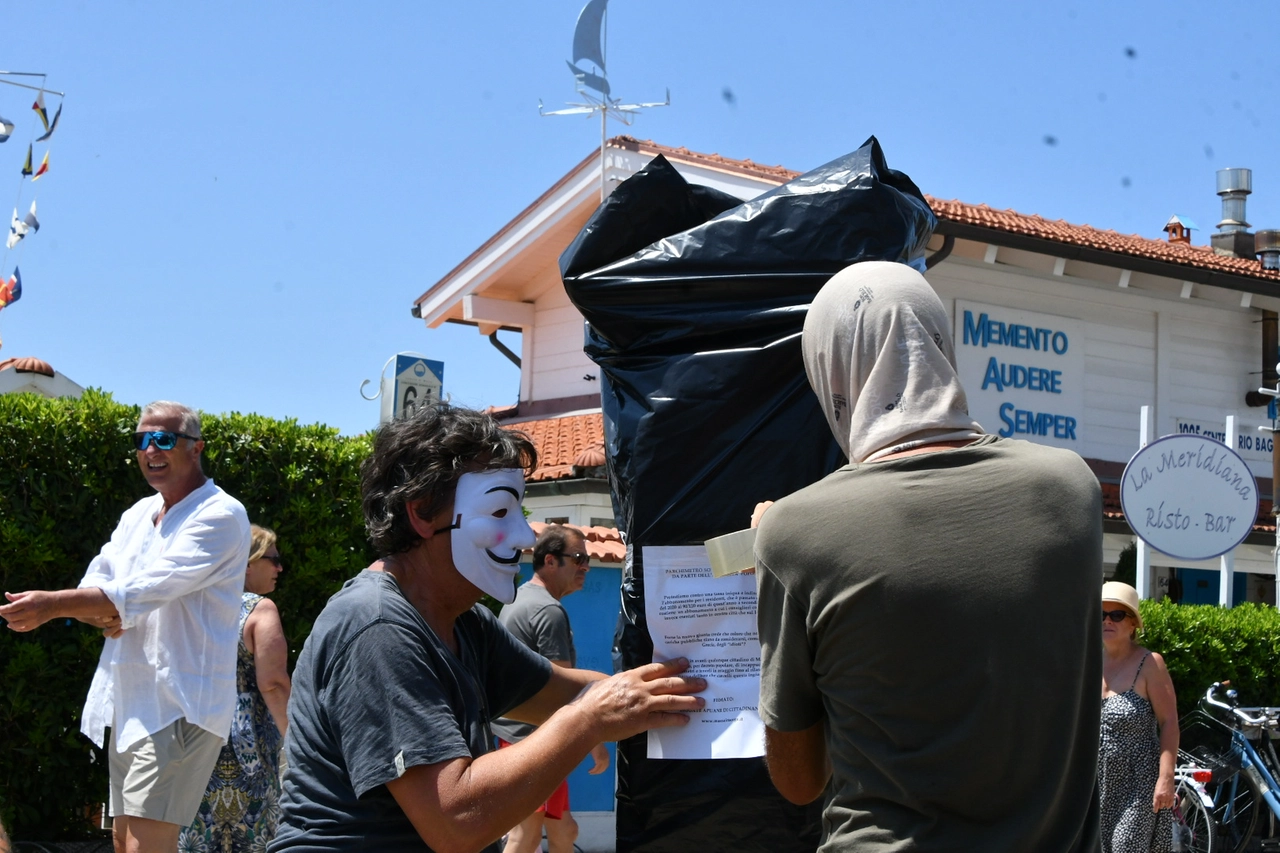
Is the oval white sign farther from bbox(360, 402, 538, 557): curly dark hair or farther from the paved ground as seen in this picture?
bbox(360, 402, 538, 557): curly dark hair

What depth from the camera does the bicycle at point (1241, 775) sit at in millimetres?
8242

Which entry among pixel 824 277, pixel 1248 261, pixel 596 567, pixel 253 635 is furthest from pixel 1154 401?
pixel 824 277

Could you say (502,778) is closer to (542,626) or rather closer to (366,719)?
(366,719)

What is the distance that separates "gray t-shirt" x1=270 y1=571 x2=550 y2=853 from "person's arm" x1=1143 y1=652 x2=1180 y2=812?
203 inches

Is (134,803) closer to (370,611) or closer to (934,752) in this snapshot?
(370,611)

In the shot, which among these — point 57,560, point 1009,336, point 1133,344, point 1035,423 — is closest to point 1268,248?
point 1133,344

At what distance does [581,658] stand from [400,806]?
671 centimetres

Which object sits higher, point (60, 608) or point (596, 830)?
point (60, 608)

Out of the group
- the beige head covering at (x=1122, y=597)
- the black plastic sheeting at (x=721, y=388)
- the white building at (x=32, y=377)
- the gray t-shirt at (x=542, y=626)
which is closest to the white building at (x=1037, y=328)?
the white building at (x=32, y=377)

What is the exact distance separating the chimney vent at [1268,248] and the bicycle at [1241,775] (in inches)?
422

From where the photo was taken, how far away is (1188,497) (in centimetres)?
927

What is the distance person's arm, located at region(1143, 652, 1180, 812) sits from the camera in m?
6.46

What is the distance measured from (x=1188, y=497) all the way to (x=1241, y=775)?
1976 millimetres

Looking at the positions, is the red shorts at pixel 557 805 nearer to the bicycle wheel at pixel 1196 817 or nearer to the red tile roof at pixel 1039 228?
the bicycle wheel at pixel 1196 817
